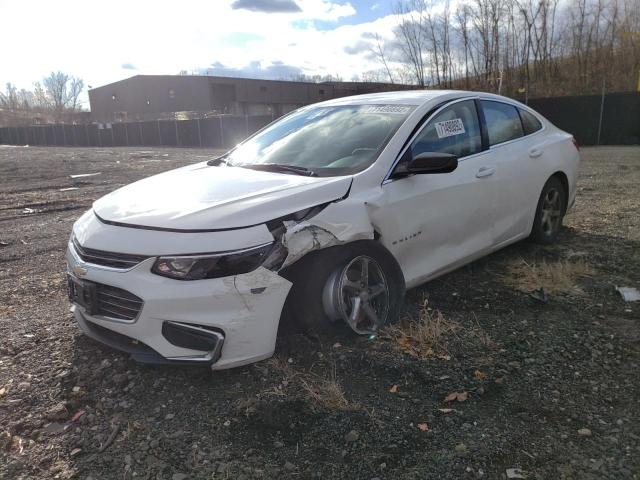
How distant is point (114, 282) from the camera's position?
272cm

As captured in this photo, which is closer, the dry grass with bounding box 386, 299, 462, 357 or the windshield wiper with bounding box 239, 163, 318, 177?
the dry grass with bounding box 386, 299, 462, 357

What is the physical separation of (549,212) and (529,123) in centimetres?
93

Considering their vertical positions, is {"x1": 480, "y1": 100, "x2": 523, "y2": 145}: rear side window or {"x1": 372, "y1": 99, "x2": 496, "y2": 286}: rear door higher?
{"x1": 480, "y1": 100, "x2": 523, "y2": 145}: rear side window

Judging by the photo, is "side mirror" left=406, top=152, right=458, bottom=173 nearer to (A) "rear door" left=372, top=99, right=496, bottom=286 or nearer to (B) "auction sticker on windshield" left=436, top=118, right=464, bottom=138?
(A) "rear door" left=372, top=99, right=496, bottom=286

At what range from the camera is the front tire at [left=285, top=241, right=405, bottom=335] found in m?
2.98

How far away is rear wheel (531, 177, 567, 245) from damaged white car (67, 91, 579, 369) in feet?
1.43

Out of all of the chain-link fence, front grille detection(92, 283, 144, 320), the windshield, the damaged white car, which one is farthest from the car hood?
the chain-link fence

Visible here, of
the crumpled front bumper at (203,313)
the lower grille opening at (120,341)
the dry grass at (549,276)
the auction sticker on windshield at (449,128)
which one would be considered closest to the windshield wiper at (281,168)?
the crumpled front bumper at (203,313)

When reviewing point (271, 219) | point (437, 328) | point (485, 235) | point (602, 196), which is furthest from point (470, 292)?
point (602, 196)

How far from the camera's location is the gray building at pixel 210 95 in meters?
59.7

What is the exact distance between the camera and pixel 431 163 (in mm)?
3467

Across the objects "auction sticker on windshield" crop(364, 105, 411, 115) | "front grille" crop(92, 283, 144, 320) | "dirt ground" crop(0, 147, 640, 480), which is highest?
"auction sticker on windshield" crop(364, 105, 411, 115)

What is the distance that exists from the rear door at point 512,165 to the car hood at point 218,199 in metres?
1.84

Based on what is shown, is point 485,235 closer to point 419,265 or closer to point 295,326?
point 419,265
